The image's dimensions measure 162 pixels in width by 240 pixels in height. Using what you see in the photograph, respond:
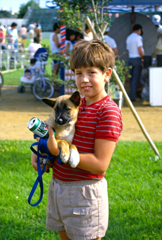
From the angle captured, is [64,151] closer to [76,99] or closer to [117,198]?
[76,99]

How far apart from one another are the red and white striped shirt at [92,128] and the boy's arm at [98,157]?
→ 4 cm

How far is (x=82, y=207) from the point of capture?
2.08m

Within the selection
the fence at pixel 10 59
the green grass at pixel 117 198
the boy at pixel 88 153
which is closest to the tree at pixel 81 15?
the green grass at pixel 117 198

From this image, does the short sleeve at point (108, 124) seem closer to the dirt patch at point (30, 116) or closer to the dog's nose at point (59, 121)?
the dog's nose at point (59, 121)

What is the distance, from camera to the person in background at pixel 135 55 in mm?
10289

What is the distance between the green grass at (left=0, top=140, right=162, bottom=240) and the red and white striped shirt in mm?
1542

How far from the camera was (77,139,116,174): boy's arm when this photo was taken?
75.2 inches

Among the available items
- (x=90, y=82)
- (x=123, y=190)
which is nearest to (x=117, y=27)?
(x=123, y=190)

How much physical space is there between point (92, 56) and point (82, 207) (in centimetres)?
98

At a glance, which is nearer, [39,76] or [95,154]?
[95,154]

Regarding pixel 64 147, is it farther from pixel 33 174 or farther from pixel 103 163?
pixel 33 174

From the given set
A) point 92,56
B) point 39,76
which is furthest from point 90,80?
point 39,76

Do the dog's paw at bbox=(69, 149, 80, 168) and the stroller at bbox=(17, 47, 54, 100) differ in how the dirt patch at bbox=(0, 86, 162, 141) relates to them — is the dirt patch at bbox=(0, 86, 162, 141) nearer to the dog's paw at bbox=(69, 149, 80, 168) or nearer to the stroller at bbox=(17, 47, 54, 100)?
the stroller at bbox=(17, 47, 54, 100)

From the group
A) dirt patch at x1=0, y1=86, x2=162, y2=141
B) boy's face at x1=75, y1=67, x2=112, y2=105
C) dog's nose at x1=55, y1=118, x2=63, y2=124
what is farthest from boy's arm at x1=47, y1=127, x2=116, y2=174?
dirt patch at x1=0, y1=86, x2=162, y2=141
